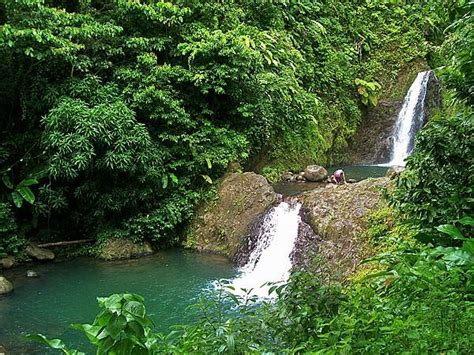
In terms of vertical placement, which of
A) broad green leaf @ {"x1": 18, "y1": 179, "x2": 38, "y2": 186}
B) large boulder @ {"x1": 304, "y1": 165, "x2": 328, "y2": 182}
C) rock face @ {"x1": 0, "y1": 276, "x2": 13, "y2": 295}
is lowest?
rock face @ {"x1": 0, "y1": 276, "x2": 13, "y2": 295}

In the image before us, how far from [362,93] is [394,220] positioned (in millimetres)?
8566

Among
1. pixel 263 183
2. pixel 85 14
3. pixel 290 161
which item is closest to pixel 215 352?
pixel 263 183

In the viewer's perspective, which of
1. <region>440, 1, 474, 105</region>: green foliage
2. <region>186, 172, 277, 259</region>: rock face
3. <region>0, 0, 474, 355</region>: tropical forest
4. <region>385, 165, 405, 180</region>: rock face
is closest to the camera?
<region>440, 1, 474, 105</region>: green foliage

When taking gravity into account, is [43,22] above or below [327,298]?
above

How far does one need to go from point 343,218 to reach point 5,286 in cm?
517

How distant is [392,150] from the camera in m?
14.8

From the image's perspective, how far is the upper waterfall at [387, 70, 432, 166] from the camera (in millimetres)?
14391

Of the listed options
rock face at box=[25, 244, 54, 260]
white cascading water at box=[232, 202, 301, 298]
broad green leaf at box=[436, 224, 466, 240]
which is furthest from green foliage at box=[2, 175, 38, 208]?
broad green leaf at box=[436, 224, 466, 240]

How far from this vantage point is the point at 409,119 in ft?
47.9

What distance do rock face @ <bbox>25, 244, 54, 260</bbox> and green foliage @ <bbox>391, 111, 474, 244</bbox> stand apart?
6.97 metres

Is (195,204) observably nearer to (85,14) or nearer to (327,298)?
(85,14)

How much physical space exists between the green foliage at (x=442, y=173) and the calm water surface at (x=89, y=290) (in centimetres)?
361

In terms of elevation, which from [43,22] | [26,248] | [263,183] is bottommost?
[26,248]

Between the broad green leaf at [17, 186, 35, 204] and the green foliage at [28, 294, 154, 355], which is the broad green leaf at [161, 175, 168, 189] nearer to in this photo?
the broad green leaf at [17, 186, 35, 204]
